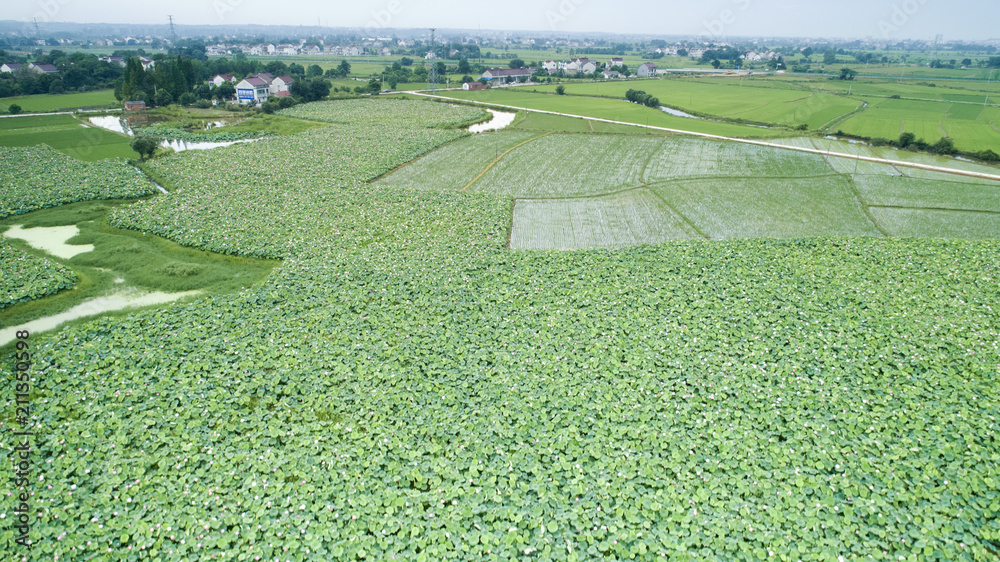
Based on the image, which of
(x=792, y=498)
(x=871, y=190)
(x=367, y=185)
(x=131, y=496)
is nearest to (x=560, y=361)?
(x=792, y=498)

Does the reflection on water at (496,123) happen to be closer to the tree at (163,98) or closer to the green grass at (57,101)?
the tree at (163,98)

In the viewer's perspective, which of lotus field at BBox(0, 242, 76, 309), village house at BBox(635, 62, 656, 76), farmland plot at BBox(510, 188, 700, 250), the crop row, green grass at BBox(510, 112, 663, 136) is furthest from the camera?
village house at BBox(635, 62, 656, 76)

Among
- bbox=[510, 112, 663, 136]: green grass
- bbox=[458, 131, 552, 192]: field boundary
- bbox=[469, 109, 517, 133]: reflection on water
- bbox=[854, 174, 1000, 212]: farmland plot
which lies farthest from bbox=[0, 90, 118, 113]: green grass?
bbox=[854, 174, 1000, 212]: farmland plot

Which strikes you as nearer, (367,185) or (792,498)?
(792,498)

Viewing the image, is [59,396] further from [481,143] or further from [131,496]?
[481,143]

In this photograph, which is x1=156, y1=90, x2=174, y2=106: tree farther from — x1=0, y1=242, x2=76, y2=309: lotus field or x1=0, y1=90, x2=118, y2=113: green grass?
x1=0, y1=242, x2=76, y2=309: lotus field

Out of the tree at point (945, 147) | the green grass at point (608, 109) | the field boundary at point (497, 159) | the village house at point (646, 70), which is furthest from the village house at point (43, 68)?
the tree at point (945, 147)

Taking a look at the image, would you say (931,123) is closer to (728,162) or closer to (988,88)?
(728,162)
